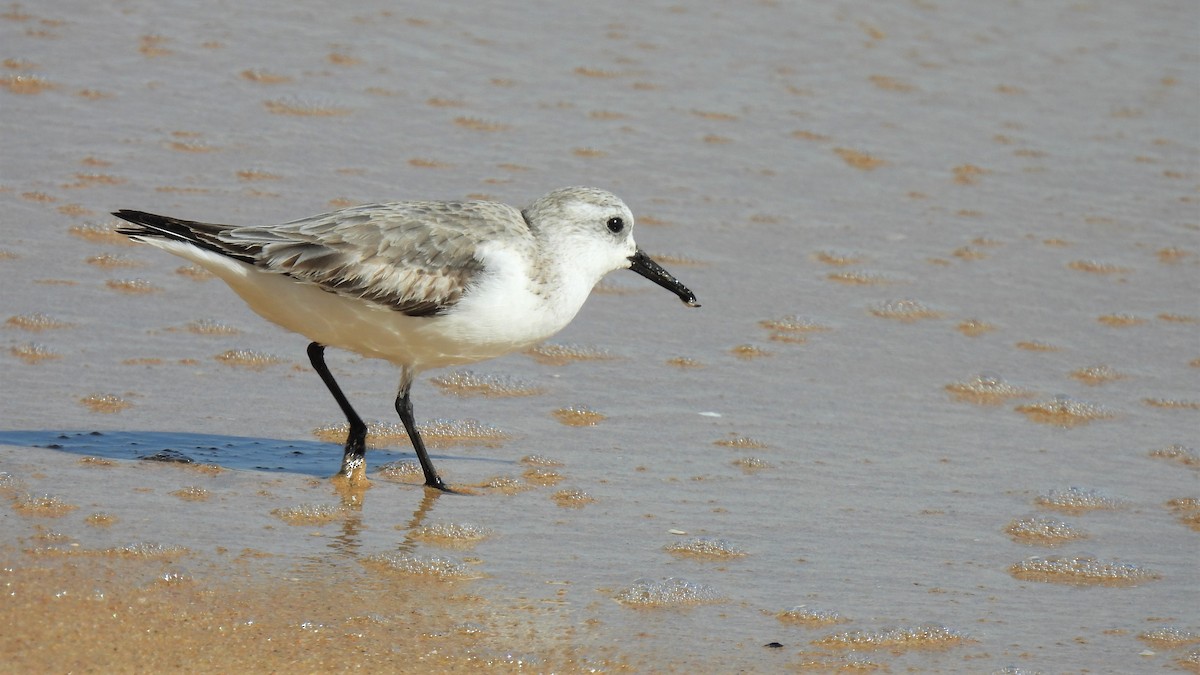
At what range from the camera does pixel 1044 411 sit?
7.43 metres

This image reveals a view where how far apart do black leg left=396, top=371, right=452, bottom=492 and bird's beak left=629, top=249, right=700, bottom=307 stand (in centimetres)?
104

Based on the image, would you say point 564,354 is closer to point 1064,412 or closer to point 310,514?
point 310,514

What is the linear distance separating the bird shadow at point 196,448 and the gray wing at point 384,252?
31.1 inches

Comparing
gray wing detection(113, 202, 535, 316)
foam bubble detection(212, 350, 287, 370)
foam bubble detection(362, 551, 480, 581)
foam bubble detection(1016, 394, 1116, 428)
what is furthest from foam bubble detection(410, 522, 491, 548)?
foam bubble detection(1016, 394, 1116, 428)

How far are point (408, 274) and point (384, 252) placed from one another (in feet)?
0.40

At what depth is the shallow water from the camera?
501 centimetres

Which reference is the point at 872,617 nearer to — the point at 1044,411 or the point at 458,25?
the point at 1044,411

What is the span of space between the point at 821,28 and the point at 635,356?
6605mm

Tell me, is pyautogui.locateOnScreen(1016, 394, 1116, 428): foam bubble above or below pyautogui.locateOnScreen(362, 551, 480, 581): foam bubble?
below

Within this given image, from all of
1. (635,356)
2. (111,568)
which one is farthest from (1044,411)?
(111,568)

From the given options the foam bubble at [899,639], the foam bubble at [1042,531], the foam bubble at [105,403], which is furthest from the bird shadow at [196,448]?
the foam bubble at [1042,531]

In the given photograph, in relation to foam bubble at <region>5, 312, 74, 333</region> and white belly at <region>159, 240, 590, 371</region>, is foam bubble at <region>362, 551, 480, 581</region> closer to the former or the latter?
white belly at <region>159, 240, 590, 371</region>

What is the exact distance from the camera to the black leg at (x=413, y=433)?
607 cm

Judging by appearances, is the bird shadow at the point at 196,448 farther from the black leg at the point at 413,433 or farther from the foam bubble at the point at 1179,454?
the foam bubble at the point at 1179,454
